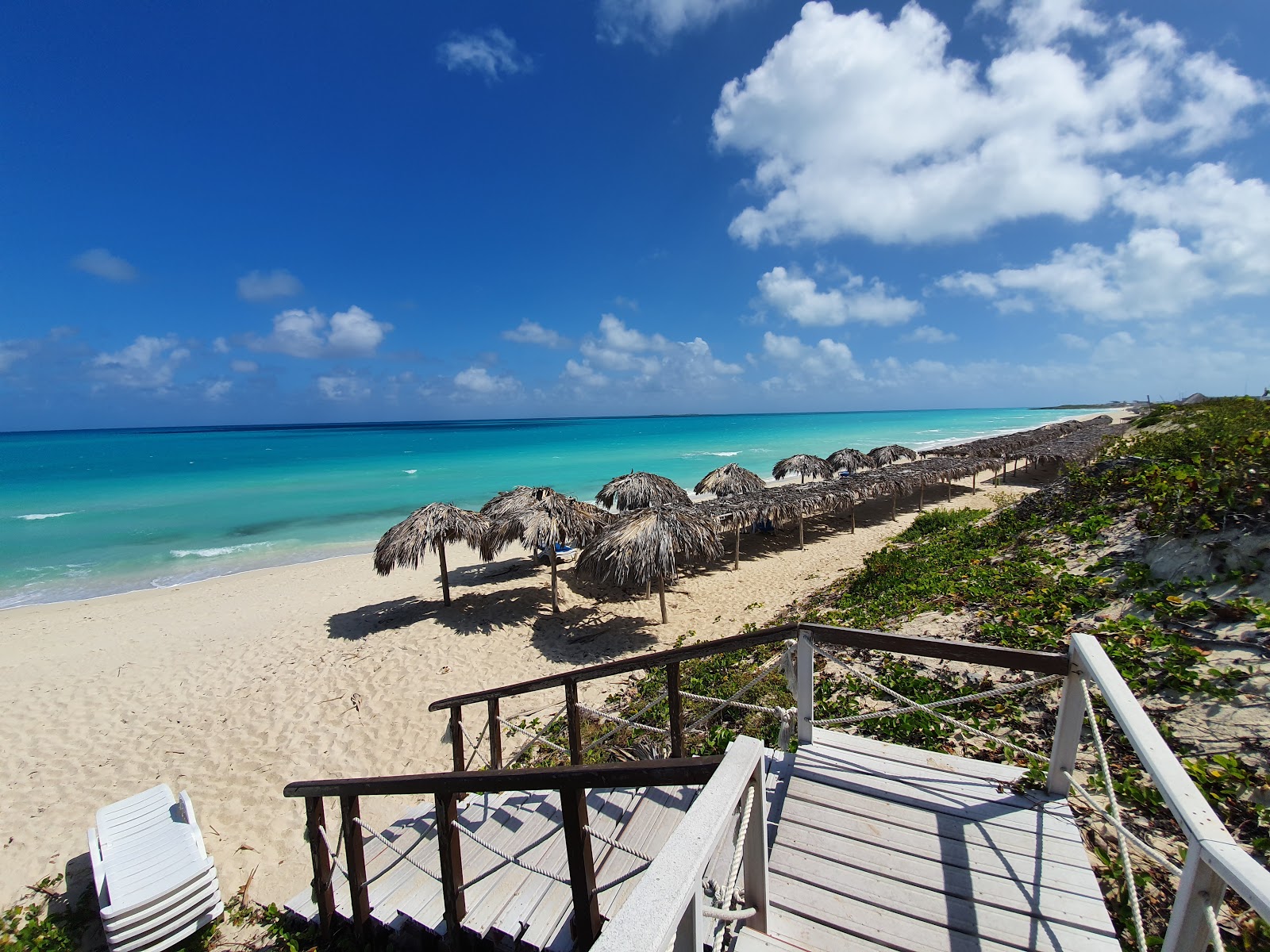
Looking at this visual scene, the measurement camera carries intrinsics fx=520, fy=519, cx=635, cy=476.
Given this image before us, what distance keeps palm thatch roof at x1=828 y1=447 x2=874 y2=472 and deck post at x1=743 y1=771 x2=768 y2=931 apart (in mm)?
23471

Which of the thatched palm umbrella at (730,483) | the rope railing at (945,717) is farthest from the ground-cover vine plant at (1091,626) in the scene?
the thatched palm umbrella at (730,483)

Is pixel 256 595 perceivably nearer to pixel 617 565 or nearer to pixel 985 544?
pixel 617 565

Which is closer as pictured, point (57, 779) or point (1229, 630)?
point (1229, 630)

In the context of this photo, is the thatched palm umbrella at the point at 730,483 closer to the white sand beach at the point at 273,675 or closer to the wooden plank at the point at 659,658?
the white sand beach at the point at 273,675

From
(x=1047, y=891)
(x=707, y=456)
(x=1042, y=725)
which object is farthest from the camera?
(x=707, y=456)

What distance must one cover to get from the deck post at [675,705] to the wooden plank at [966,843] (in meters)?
Result: 1.09

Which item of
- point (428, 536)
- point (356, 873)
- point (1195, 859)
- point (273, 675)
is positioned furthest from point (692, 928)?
point (428, 536)

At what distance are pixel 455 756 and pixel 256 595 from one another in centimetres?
1082

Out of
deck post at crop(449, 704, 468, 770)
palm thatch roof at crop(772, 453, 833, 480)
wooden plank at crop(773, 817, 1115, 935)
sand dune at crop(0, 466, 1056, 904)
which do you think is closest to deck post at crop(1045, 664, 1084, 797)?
wooden plank at crop(773, 817, 1115, 935)

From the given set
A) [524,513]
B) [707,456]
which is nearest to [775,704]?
[524,513]

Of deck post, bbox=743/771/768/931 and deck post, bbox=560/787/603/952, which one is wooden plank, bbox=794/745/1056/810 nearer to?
deck post, bbox=743/771/768/931

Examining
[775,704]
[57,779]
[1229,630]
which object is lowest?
[57,779]

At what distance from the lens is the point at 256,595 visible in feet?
40.4

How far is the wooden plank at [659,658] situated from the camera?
10.3 feet
